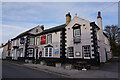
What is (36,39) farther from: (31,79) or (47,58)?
(31,79)

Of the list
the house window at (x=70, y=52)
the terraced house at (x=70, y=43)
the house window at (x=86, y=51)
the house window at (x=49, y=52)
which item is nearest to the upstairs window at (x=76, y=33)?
the terraced house at (x=70, y=43)

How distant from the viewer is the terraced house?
13766 millimetres

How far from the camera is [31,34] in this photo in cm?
2248

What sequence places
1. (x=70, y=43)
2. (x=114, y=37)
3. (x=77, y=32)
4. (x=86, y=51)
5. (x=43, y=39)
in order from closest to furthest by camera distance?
(x=86, y=51) → (x=77, y=32) → (x=70, y=43) → (x=43, y=39) → (x=114, y=37)

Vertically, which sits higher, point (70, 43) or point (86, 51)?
point (70, 43)

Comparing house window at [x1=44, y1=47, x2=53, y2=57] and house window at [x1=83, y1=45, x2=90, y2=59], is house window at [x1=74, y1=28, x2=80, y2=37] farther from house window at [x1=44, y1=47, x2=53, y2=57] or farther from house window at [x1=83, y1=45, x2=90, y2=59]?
house window at [x1=44, y1=47, x2=53, y2=57]

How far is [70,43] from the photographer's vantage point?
16000 mm

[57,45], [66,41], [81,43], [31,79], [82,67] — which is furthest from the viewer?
[57,45]

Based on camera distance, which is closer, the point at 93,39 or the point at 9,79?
the point at 9,79

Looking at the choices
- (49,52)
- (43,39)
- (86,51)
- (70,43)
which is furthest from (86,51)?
(43,39)

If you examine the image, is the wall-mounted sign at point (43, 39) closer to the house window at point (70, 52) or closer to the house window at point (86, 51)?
the house window at point (70, 52)

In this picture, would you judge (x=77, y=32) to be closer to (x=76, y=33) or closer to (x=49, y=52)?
(x=76, y=33)

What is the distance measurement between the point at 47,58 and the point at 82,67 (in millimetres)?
9528

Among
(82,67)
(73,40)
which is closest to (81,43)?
(73,40)
